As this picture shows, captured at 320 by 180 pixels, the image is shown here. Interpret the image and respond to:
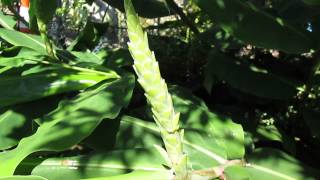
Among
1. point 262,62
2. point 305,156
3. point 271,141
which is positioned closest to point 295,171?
point 271,141

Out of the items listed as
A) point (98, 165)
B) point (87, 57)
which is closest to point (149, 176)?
point (98, 165)

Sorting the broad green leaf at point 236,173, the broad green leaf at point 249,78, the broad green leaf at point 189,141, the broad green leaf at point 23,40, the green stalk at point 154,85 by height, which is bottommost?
the broad green leaf at point 236,173

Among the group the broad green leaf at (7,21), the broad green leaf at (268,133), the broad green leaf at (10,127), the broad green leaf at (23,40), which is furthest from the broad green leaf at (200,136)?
the broad green leaf at (7,21)

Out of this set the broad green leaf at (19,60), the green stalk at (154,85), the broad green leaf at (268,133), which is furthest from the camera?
the broad green leaf at (19,60)

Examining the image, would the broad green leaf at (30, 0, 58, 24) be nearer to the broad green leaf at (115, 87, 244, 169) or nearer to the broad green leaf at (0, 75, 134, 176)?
the broad green leaf at (0, 75, 134, 176)

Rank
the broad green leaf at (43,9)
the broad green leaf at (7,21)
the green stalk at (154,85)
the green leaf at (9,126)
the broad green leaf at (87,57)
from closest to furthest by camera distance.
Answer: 1. the green stalk at (154,85)
2. the green leaf at (9,126)
3. the broad green leaf at (43,9)
4. the broad green leaf at (87,57)
5. the broad green leaf at (7,21)

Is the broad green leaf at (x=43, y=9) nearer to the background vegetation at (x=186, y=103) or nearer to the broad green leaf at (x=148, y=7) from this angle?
the background vegetation at (x=186, y=103)
